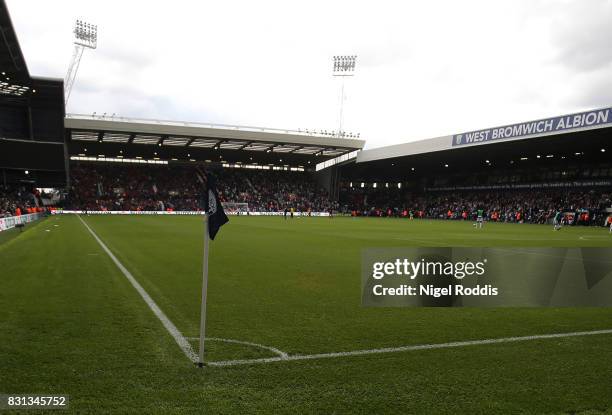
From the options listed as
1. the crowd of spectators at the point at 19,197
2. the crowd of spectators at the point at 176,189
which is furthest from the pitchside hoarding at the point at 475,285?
the crowd of spectators at the point at 176,189

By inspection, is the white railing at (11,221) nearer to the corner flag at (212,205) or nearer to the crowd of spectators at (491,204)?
Result: the corner flag at (212,205)

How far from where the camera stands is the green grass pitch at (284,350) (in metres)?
4.49

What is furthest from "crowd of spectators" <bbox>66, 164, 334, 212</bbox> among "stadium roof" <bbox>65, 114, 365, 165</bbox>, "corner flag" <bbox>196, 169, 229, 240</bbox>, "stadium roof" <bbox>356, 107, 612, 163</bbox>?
"corner flag" <bbox>196, 169, 229, 240</bbox>

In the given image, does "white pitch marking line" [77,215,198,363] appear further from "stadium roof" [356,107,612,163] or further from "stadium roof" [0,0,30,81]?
"stadium roof" [356,107,612,163]

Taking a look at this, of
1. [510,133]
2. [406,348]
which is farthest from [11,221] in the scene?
[510,133]

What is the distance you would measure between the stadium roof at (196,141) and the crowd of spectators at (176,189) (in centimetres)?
319

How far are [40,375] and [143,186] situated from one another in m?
69.0

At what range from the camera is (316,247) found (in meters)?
20.0

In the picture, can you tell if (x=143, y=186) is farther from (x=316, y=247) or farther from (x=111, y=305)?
(x=111, y=305)

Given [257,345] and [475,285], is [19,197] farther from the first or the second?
[257,345]

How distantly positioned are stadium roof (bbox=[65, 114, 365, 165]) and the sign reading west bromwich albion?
19695 millimetres

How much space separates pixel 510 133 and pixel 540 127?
3274 mm

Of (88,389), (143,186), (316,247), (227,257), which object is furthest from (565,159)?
(88,389)

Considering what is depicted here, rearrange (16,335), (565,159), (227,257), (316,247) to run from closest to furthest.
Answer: (16,335)
(227,257)
(316,247)
(565,159)
